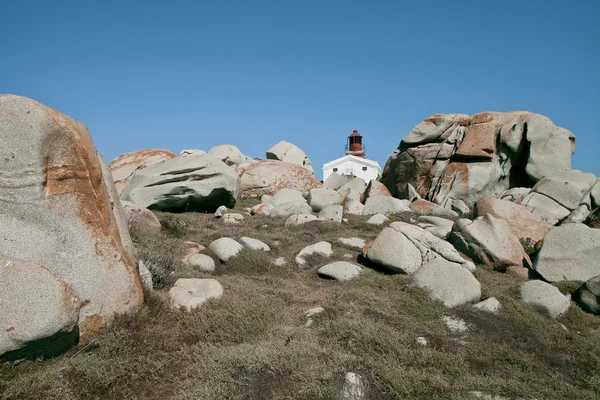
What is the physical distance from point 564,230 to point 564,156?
15.0 m

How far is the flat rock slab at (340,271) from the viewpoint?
10.0 m

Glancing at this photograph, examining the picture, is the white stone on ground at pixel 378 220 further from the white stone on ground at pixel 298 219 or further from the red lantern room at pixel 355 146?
the red lantern room at pixel 355 146

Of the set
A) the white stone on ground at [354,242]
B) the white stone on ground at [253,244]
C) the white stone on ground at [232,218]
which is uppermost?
the white stone on ground at [253,244]

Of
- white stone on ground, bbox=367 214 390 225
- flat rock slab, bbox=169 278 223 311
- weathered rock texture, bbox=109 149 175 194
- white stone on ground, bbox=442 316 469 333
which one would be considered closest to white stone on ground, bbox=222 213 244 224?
white stone on ground, bbox=367 214 390 225

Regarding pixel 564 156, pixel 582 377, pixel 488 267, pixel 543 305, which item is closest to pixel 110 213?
pixel 582 377

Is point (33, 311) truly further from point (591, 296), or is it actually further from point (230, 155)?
point (230, 155)

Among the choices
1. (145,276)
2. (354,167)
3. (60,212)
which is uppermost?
(60,212)

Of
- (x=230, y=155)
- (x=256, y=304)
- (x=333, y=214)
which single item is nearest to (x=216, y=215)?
(x=333, y=214)

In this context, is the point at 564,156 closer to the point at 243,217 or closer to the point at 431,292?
the point at 243,217

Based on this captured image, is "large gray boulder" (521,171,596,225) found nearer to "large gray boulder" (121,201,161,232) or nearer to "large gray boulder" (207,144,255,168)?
"large gray boulder" (121,201,161,232)

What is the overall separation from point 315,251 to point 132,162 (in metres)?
16.3

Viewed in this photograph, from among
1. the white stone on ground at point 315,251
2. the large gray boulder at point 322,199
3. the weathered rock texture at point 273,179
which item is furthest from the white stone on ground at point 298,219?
the weathered rock texture at point 273,179

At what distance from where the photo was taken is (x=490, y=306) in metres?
8.45

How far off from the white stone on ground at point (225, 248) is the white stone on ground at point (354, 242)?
291 cm
